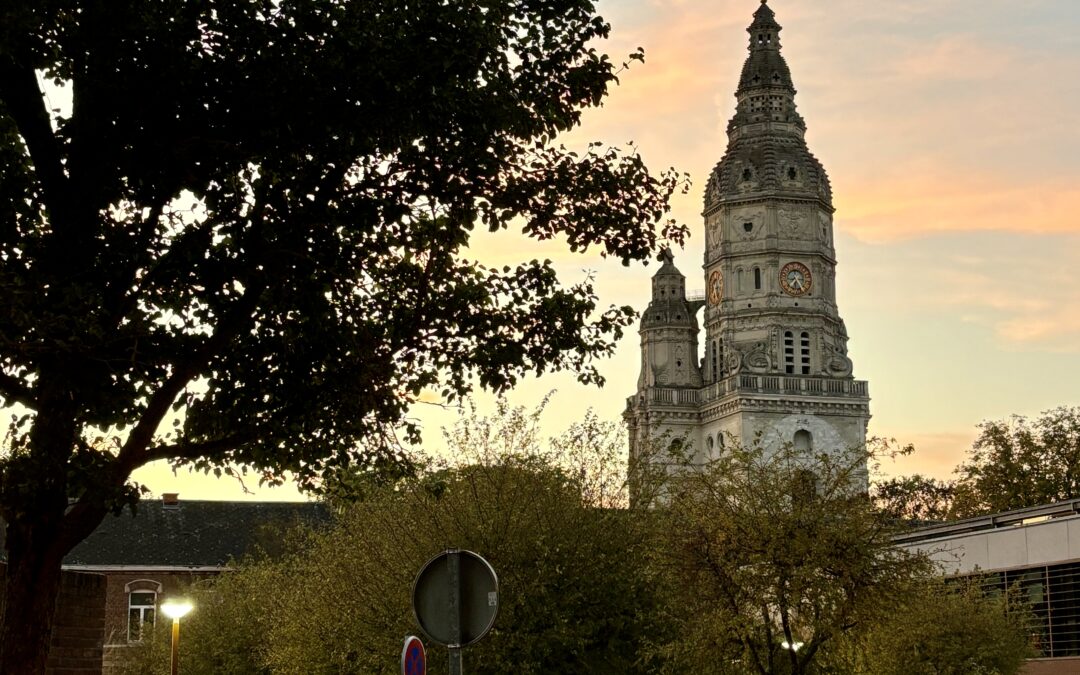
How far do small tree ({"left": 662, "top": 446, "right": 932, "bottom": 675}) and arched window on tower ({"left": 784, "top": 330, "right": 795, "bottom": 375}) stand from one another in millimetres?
113151

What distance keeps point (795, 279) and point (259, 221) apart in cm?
12982

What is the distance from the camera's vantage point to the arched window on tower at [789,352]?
14238cm

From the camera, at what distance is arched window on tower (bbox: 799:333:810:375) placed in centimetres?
14250

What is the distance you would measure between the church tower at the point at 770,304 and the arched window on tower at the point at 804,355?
89mm

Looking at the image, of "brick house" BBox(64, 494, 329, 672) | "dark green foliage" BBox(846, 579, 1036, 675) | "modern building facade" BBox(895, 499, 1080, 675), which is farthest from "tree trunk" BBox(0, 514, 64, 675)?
"brick house" BBox(64, 494, 329, 672)

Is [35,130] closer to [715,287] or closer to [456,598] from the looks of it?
[456,598]

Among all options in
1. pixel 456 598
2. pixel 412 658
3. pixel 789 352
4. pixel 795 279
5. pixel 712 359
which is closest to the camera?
pixel 456 598

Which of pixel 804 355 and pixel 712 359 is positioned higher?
pixel 712 359

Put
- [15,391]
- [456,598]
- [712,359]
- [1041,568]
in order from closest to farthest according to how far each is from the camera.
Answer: [456,598] < [15,391] < [1041,568] < [712,359]

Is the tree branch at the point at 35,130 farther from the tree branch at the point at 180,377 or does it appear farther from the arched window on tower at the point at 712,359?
the arched window on tower at the point at 712,359

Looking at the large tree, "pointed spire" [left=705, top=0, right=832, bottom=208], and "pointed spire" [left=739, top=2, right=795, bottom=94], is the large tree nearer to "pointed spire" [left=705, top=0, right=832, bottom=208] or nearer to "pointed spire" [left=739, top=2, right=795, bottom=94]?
"pointed spire" [left=705, top=0, right=832, bottom=208]

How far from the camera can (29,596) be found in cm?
1523

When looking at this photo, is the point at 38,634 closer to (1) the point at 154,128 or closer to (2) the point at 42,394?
(2) the point at 42,394

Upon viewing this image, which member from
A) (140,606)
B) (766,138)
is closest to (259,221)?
(140,606)
